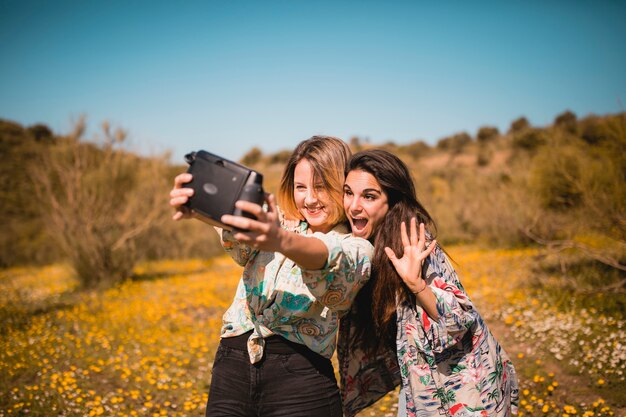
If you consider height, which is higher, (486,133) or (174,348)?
(486,133)

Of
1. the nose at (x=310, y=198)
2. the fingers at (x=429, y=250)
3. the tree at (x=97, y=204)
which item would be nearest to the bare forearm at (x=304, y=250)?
the nose at (x=310, y=198)

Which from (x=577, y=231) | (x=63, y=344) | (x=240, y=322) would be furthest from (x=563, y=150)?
(x=63, y=344)

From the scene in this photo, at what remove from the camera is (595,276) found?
630 cm

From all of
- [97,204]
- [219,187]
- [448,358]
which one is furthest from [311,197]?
[97,204]

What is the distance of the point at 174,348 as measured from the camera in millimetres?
5262

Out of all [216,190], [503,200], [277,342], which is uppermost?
[216,190]

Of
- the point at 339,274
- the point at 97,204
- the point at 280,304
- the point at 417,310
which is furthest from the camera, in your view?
the point at 97,204

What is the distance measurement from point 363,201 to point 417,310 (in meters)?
0.55

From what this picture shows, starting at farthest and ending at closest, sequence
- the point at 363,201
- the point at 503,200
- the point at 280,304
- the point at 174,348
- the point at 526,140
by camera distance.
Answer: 1. the point at 526,140
2. the point at 503,200
3. the point at 174,348
4. the point at 363,201
5. the point at 280,304

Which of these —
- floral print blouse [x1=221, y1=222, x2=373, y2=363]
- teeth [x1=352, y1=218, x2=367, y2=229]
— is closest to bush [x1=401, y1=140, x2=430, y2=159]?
teeth [x1=352, y1=218, x2=367, y2=229]

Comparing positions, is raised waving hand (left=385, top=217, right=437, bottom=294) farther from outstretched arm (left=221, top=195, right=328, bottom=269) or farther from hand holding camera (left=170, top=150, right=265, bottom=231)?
hand holding camera (left=170, top=150, right=265, bottom=231)

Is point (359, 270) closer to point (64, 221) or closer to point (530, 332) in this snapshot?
point (530, 332)

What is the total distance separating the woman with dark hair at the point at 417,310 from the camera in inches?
63.9

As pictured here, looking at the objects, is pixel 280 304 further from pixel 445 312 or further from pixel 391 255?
pixel 445 312
